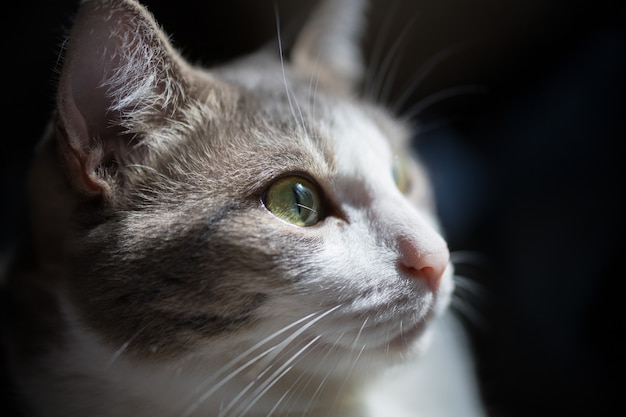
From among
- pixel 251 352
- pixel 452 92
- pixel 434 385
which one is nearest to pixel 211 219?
pixel 251 352

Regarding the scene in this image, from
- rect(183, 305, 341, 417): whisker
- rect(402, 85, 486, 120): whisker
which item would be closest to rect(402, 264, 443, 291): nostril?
rect(183, 305, 341, 417): whisker

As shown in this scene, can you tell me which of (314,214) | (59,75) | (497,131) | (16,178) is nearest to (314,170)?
(314,214)

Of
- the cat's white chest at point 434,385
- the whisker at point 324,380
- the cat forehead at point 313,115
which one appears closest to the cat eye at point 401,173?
the cat forehead at point 313,115

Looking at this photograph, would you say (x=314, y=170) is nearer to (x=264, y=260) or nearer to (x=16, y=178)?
(x=264, y=260)

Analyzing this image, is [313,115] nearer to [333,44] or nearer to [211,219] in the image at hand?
[211,219]

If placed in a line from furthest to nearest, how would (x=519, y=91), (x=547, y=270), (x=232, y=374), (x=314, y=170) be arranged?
(x=519, y=91) < (x=547, y=270) < (x=314, y=170) < (x=232, y=374)

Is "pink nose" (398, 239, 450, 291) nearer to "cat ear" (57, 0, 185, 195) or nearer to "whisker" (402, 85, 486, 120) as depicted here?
"cat ear" (57, 0, 185, 195)

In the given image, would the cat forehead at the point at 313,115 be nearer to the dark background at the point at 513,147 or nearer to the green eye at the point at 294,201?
the green eye at the point at 294,201
